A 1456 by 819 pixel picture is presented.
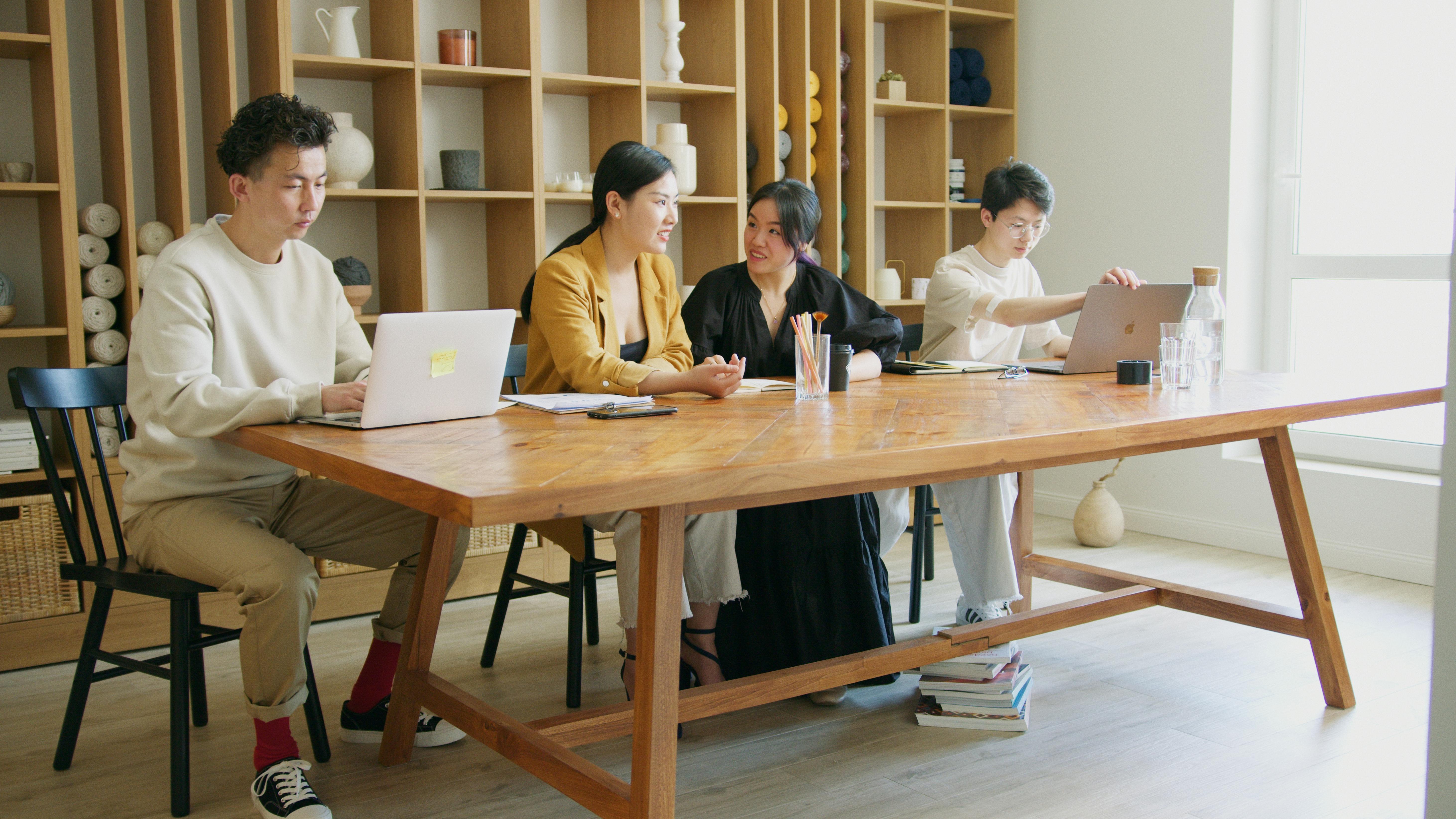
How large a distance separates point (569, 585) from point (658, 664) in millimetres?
1175

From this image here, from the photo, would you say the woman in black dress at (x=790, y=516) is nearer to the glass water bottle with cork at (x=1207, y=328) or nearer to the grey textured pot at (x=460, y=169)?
the glass water bottle with cork at (x=1207, y=328)

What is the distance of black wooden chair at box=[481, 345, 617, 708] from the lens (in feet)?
8.37

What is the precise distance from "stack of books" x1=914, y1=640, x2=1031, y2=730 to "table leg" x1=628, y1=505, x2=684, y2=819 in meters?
0.98

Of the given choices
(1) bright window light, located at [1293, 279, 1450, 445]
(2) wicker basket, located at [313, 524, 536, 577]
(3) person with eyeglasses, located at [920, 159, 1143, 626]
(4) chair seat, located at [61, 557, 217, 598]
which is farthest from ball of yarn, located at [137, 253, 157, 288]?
(1) bright window light, located at [1293, 279, 1450, 445]

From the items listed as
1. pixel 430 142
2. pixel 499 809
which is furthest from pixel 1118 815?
pixel 430 142

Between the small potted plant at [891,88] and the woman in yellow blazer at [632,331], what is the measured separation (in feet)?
7.08

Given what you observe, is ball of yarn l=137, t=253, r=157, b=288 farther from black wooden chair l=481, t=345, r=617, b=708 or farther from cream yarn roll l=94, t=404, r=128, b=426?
black wooden chair l=481, t=345, r=617, b=708

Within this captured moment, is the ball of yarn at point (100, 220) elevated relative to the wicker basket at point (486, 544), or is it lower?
elevated

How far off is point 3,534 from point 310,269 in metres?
1.34

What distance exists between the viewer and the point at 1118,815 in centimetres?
201

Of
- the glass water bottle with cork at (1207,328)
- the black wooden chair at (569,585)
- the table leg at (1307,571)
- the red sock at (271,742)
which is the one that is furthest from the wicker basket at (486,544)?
the table leg at (1307,571)

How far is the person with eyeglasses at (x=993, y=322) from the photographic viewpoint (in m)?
2.59

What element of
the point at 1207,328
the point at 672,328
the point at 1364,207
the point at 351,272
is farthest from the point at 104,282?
the point at 1364,207

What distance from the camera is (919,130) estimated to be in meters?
4.79
